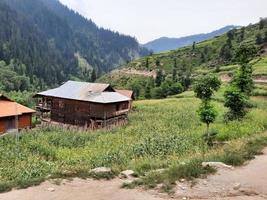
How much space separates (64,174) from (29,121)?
37.3 m

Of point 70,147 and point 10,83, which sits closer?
point 70,147

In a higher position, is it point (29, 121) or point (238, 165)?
point (238, 165)

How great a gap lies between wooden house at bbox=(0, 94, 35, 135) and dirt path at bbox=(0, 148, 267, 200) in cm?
3277

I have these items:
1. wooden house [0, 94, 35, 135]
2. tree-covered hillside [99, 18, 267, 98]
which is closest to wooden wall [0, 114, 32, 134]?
wooden house [0, 94, 35, 135]

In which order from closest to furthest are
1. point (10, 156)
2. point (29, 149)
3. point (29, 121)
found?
point (10, 156) → point (29, 149) → point (29, 121)

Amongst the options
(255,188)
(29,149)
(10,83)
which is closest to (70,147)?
(29,149)

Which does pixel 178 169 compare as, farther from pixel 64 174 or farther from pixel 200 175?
pixel 64 174

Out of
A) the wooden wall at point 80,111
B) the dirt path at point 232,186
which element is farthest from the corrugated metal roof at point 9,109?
the dirt path at point 232,186

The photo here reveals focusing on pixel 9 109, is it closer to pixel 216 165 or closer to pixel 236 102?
pixel 236 102

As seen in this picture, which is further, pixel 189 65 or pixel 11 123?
pixel 189 65

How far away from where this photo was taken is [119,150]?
2866 centimetres

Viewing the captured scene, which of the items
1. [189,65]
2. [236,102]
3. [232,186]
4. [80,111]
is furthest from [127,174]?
[189,65]

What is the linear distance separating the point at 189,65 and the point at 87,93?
309 feet

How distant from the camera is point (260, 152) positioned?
20641 mm
